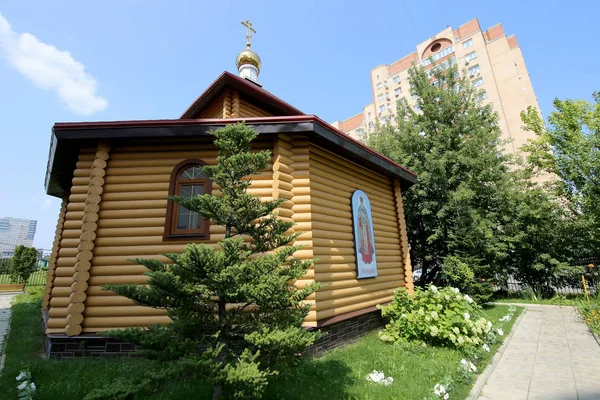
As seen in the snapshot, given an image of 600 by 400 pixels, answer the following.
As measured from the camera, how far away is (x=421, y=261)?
560 inches

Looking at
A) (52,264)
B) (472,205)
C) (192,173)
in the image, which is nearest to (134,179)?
(192,173)

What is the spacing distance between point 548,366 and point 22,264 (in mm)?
23162

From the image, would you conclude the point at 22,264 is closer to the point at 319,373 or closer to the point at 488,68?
the point at 319,373

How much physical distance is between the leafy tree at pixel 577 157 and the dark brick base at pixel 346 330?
12.0 meters

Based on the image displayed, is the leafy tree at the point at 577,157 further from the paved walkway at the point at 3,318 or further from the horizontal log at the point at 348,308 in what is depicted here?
the paved walkway at the point at 3,318

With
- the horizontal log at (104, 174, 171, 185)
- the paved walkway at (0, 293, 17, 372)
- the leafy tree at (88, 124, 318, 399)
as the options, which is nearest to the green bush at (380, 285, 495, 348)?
the leafy tree at (88, 124, 318, 399)

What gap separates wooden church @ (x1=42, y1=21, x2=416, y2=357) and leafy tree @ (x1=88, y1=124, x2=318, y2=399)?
5.68 ft

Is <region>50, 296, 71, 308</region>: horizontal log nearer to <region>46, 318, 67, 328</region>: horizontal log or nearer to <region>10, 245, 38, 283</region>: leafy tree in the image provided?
<region>46, 318, 67, 328</region>: horizontal log

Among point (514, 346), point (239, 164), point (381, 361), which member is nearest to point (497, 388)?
point (381, 361)

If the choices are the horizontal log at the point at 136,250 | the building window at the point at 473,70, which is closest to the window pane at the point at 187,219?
the horizontal log at the point at 136,250

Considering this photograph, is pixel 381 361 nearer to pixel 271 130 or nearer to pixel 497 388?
pixel 497 388

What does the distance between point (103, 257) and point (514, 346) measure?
9281mm

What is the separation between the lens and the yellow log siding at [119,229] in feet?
16.4

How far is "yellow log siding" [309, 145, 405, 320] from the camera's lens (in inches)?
230
